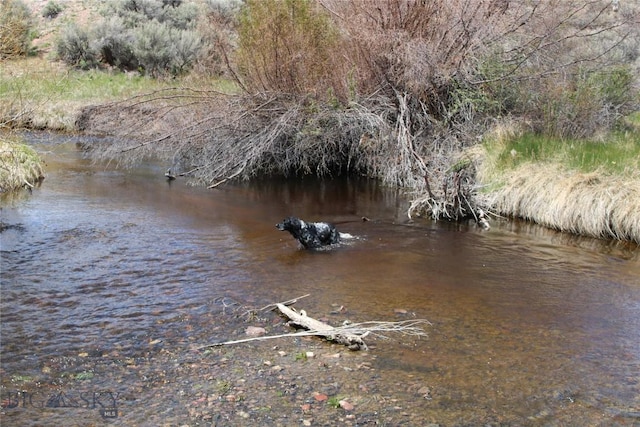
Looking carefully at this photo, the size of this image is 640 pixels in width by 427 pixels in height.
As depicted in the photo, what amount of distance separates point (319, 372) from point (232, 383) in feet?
2.40

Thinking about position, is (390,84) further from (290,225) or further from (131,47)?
(131,47)

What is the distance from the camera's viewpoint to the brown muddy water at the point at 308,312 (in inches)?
196

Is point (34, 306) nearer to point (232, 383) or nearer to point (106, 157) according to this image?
point (232, 383)

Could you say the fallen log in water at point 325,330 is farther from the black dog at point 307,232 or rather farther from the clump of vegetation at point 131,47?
the clump of vegetation at point 131,47

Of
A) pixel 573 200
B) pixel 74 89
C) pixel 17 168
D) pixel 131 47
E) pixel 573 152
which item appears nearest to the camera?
pixel 573 200

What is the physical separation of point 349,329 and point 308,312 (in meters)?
0.74

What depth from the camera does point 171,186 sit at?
13664 millimetres

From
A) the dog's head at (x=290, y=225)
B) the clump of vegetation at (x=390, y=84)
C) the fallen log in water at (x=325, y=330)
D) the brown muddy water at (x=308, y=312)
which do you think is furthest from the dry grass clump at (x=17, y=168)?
the fallen log in water at (x=325, y=330)

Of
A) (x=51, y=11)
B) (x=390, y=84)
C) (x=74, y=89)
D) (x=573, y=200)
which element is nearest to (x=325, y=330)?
(x=573, y=200)

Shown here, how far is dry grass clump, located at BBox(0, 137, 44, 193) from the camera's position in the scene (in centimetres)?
1209

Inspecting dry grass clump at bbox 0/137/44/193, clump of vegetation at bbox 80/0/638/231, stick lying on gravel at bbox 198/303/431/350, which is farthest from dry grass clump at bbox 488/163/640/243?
dry grass clump at bbox 0/137/44/193

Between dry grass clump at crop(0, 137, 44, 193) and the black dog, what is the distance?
18.3 ft

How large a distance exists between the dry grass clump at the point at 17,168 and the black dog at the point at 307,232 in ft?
18.3

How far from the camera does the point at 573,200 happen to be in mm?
10492
